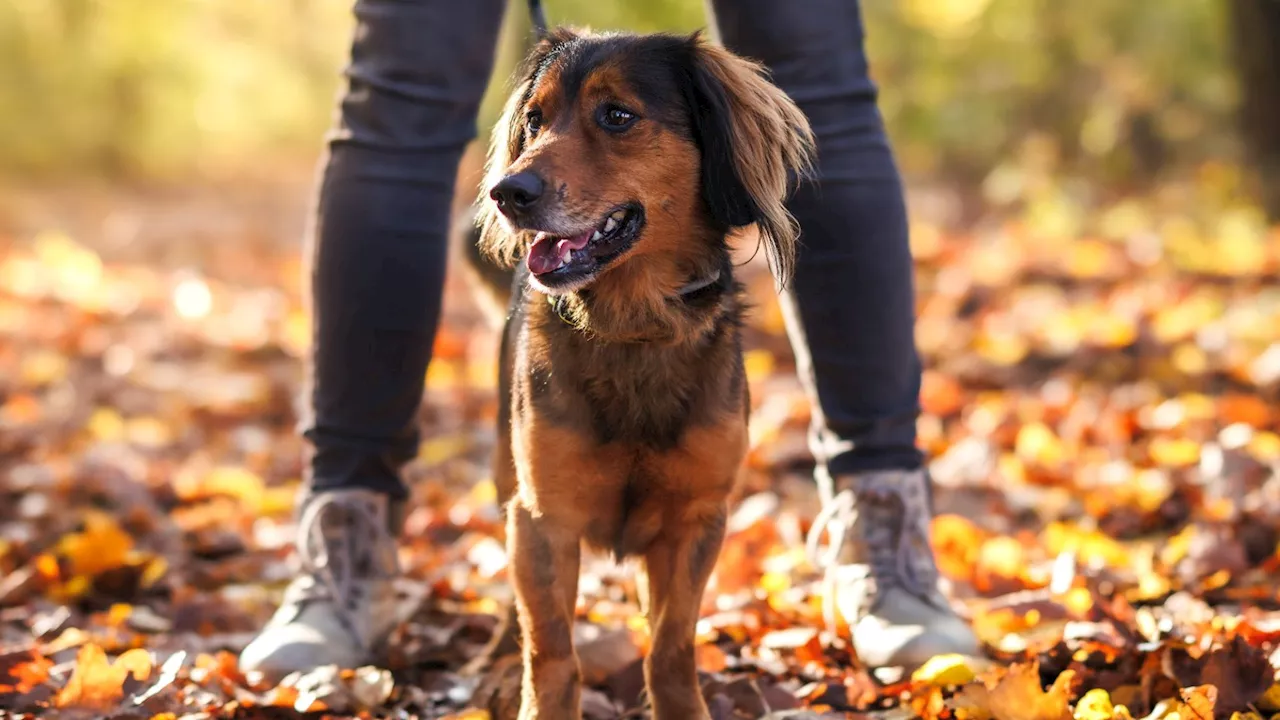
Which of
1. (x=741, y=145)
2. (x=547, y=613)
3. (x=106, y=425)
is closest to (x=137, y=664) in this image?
(x=547, y=613)

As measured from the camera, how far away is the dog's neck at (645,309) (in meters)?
2.70

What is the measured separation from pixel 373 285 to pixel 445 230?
0.73 feet

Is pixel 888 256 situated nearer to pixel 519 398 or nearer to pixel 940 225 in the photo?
pixel 519 398

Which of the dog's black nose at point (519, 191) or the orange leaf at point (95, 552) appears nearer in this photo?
the dog's black nose at point (519, 191)

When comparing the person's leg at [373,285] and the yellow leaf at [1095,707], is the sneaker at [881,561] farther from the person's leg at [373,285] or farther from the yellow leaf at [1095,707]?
the person's leg at [373,285]

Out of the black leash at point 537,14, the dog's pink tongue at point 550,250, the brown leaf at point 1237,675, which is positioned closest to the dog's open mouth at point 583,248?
the dog's pink tongue at point 550,250

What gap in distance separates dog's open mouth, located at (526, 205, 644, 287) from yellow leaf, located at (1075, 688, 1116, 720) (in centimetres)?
120

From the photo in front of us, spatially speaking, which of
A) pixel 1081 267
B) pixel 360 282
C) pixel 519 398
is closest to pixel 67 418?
pixel 360 282

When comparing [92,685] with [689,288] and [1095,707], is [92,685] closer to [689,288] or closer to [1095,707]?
[689,288]

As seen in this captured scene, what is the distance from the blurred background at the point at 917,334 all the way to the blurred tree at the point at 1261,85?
0.6 inches

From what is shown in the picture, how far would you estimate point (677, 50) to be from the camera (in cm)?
274

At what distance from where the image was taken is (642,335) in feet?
8.83

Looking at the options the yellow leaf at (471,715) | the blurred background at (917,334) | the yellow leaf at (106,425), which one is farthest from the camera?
the yellow leaf at (106,425)

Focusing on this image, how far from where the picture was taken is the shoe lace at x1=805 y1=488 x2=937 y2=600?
3146mm
